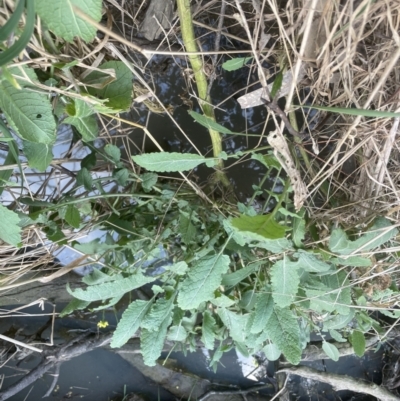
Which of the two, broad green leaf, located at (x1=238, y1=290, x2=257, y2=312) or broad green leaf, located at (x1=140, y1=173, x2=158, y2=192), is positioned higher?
broad green leaf, located at (x1=140, y1=173, x2=158, y2=192)

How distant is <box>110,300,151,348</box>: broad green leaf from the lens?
2.39 feet

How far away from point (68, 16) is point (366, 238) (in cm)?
50

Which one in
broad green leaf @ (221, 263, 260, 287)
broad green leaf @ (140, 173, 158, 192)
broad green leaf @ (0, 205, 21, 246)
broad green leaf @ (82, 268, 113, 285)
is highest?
broad green leaf @ (0, 205, 21, 246)

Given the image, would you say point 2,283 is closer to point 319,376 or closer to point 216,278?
point 216,278

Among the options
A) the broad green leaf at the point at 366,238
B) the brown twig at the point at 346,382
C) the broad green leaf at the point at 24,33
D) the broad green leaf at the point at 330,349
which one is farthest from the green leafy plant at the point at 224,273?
the brown twig at the point at 346,382

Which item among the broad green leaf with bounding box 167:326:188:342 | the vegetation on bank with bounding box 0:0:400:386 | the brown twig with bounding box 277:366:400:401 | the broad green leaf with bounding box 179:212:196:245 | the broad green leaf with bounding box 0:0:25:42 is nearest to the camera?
the broad green leaf with bounding box 0:0:25:42

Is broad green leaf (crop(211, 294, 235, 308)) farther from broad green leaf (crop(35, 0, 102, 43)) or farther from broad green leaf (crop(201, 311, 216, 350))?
broad green leaf (crop(35, 0, 102, 43))

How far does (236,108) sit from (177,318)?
18.4 inches

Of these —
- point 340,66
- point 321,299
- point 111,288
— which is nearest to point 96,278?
point 111,288

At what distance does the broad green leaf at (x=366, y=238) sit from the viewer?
622mm

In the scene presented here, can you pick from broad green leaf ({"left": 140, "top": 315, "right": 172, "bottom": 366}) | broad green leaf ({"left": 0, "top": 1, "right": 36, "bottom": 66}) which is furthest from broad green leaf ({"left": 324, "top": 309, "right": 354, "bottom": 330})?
broad green leaf ({"left": 0, "top": 1, "right": 36, "bottom": 66})

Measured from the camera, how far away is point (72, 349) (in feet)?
3.59

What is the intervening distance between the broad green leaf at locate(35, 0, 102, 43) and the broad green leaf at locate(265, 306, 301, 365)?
20.2 inches

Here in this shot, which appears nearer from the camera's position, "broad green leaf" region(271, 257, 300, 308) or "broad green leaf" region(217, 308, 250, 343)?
"broad green leaf" region(271, 257, 300, 308)
